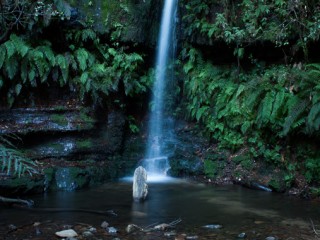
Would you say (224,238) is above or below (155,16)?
below

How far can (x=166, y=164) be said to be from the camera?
10664 mm

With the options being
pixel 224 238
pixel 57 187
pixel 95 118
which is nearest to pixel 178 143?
pixel 95 118

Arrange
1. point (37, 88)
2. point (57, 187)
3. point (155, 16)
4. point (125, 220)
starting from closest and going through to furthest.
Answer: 1. point (125, 220)
2. point (57, 187)
3. point (37, 88)
4. point (155, 16)

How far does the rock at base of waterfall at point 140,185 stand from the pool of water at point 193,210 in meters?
0.14

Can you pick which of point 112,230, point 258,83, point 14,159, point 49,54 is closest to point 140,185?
point 112,230

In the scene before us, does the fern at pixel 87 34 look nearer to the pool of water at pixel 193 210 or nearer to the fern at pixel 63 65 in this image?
the fern at pixel 63 65

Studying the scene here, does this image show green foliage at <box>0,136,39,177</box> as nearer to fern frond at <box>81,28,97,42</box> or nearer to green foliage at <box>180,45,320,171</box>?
fern frond at <box>81,28,97,42</box>

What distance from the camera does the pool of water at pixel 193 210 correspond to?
19.8ft

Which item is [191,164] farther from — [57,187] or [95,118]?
[57,187]

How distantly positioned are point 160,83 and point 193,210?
5.41 m

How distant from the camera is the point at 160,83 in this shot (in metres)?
11.8

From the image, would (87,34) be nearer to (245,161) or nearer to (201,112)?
(201,112)

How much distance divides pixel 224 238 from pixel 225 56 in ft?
22.7

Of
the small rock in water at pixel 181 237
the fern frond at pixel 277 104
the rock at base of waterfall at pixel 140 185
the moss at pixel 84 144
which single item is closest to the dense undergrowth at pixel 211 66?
the fern frond at pixel 277 104
